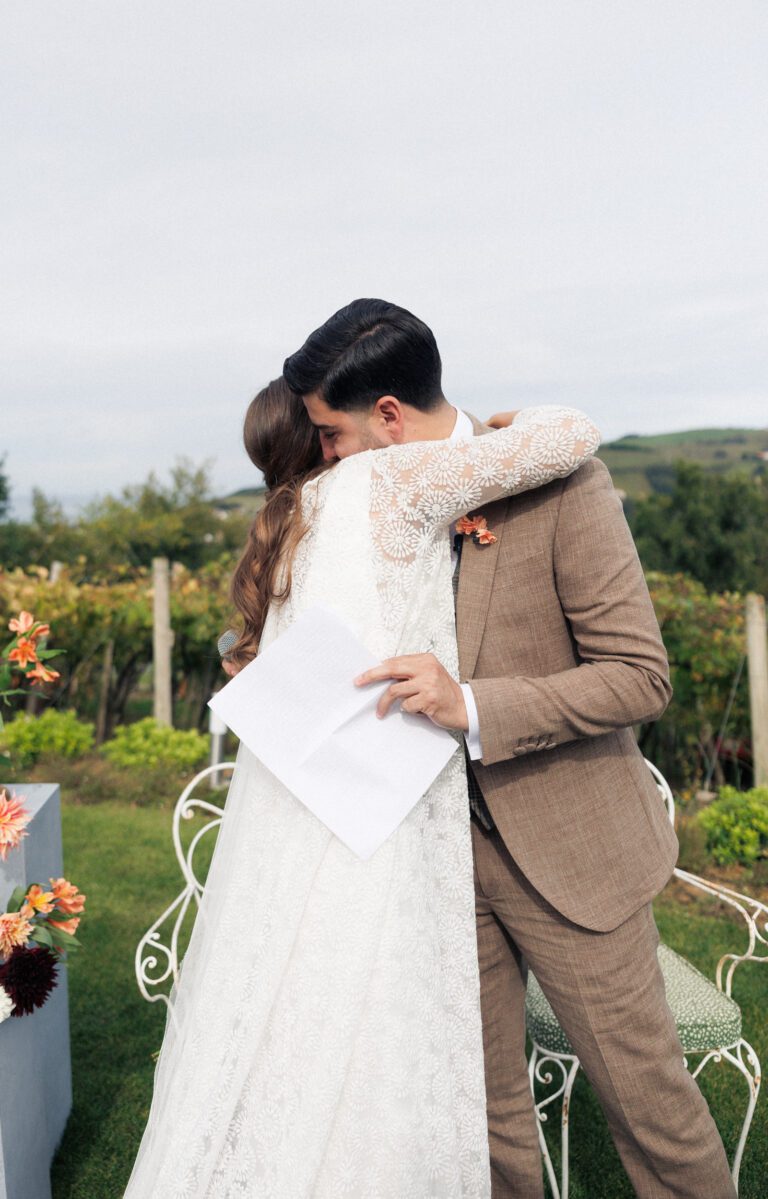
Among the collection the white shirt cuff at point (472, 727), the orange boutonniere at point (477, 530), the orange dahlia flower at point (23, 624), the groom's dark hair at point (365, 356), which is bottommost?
the white shirt cuff at point (472, 727)

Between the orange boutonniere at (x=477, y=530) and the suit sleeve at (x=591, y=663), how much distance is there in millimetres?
130

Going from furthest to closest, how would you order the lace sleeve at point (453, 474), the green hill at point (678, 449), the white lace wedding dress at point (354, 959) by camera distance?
the green hill at point (678, 449)
the lace sleeve at point (453, 474)
the white lace wedding dress at point (354, 959)

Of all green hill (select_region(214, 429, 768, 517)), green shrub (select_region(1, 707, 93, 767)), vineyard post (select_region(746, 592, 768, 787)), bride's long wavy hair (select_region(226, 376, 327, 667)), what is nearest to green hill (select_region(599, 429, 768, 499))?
green hill (select_region(214, 429, 768, 517))

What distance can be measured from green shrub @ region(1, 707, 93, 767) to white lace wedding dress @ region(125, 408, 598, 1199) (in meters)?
6.35

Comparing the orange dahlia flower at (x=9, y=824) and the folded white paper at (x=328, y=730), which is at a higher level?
the folded white paper at (x=328, y=730)

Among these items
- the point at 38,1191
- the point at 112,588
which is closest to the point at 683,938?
the point at 38,1191

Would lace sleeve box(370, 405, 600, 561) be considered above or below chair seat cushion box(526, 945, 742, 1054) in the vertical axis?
above

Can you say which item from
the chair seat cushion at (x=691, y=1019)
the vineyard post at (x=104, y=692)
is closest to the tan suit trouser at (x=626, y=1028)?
the chair seat cushion at (x=691, y=1019)

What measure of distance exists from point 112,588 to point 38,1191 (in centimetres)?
676

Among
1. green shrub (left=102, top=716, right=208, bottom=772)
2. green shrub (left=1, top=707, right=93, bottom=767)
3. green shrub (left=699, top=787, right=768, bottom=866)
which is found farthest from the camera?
green shrub (left=1, top=707, right=93, bottom=767)

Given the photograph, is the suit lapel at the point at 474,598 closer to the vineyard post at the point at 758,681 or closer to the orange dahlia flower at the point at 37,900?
the orange dahlia flower at the point at 37,900

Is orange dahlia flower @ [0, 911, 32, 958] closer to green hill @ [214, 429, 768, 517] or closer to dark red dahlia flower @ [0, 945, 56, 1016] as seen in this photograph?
dark red dahlia flower @ [0, 945, 56, 1016]

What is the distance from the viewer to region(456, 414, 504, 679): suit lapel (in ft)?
5.92

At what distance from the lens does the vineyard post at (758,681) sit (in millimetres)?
6031
